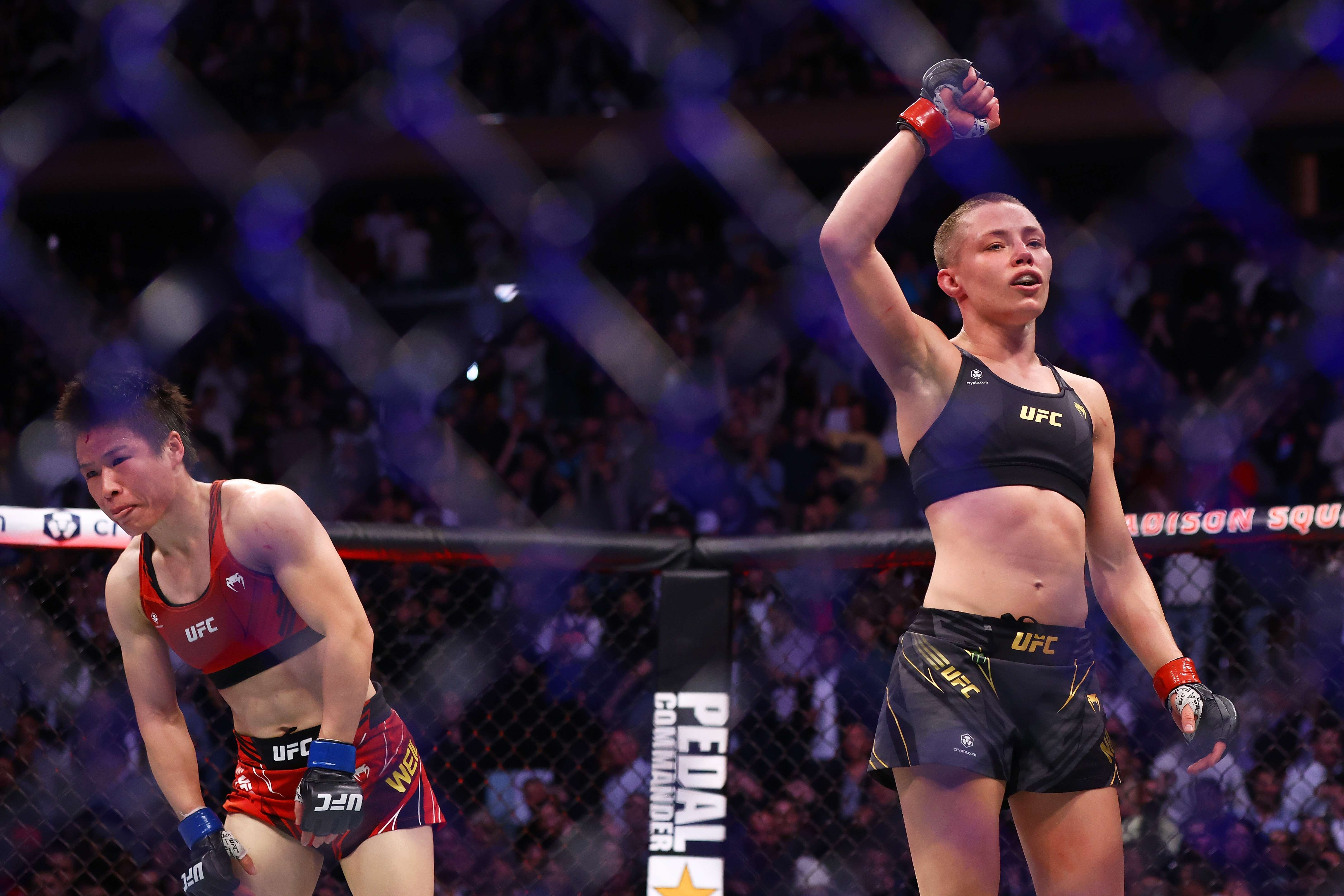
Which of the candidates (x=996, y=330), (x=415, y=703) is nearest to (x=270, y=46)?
(x=415, y=703)

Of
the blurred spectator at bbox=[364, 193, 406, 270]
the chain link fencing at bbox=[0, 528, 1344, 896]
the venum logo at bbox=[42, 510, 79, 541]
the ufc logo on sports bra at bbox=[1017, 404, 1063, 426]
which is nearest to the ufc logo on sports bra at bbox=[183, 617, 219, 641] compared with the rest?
the chain link fencing at bbox=[0, 528, 1344, 896]

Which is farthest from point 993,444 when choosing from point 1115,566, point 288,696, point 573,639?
point 573,639

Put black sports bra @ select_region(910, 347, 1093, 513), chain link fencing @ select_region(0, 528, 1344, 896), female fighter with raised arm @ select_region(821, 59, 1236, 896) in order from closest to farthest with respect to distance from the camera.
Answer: female fighter with raised arm @ select_region(821, 59, 1236, 896) < black sports bra @ select_region(910, 347, 1093, 513) < chain link fencing @ select_region(0, 528, 1344, 896)

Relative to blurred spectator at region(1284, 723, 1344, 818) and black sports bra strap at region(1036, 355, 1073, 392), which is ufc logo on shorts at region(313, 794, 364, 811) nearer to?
black sports bra strap at region(1036, 355, 1073, 392)

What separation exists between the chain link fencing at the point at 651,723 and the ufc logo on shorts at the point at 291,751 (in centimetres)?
66

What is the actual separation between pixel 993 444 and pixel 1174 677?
459 millimetres

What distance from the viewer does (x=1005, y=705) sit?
186 cm

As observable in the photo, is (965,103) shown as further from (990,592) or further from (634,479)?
(634,479)

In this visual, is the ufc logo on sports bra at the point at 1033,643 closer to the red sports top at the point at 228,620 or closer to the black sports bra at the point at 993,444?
the black sports bra at the point at 993,444

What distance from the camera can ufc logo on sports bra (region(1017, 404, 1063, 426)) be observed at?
1971 mm

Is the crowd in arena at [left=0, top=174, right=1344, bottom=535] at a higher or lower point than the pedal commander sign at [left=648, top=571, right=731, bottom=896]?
higher

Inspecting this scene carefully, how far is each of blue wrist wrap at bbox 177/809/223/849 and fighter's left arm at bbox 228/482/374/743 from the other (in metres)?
0.25

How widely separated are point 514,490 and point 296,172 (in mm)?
2380

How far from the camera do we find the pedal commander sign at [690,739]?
2510 mm
